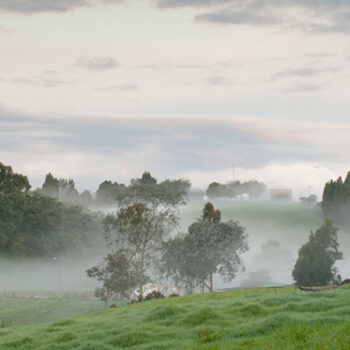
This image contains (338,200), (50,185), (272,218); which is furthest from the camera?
(50,185)

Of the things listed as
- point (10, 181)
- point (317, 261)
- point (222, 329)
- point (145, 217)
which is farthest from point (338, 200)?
point (222, 329)

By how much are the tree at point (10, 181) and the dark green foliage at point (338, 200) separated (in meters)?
67.2

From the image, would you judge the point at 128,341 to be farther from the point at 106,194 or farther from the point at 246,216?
the point at 106,194

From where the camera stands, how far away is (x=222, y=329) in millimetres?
16469

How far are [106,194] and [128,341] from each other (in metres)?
162

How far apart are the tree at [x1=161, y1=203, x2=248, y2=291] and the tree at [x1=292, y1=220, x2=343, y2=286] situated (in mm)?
8295

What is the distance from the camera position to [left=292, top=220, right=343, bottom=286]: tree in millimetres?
61219

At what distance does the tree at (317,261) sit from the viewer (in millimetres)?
61219

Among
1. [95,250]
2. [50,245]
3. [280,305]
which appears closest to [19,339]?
[280,305]

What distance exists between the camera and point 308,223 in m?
138

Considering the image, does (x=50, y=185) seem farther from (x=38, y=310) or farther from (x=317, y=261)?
(x=317, y=261)

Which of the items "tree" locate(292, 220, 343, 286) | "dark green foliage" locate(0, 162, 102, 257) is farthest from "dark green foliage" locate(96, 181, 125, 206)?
"tree" locate(292, 220, 343, 286)

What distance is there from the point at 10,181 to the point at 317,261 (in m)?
68.6

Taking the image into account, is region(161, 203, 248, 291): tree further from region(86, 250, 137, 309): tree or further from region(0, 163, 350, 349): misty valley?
region(86, 250, 137, 309): tree
